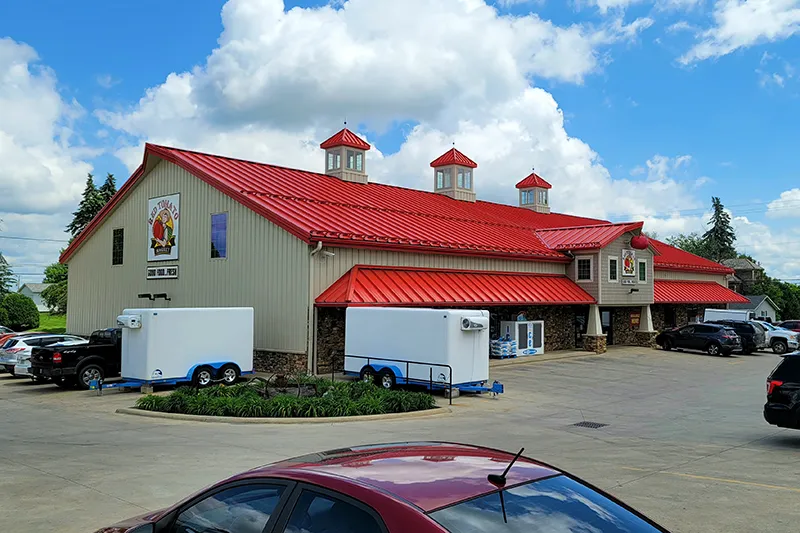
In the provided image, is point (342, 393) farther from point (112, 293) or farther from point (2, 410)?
point (112, 293)

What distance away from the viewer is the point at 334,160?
3753cm

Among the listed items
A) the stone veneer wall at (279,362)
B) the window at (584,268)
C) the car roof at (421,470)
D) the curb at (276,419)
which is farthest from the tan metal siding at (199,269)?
the car roof at (421,470)

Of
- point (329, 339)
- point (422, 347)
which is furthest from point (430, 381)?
point (329, 339)

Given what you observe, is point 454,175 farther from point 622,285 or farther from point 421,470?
point 421,470

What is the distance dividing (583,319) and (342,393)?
22.5 metres

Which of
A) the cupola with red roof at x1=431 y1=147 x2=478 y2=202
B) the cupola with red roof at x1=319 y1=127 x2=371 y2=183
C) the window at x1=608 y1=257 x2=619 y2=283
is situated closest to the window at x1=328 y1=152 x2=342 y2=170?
the cupola with red roof at x1=319 y1=127 x2=371 y2=183

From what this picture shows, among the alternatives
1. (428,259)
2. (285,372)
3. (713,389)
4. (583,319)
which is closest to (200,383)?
(285,372)

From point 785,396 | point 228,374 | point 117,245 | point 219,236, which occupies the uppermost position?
point 117,245

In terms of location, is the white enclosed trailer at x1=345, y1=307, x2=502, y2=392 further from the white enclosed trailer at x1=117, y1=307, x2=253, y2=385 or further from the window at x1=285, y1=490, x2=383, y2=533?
the window at x1=285, y1=490, x2=383, y2=533

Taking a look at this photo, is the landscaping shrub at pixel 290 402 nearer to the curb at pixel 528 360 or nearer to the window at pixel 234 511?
the curb at pixel 528 360

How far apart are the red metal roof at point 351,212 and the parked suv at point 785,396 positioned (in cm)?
1543

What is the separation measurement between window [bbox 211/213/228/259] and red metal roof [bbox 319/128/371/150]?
10.7 metres

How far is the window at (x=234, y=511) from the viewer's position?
353 centimetres

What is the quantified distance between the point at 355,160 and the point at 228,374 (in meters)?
18.0
